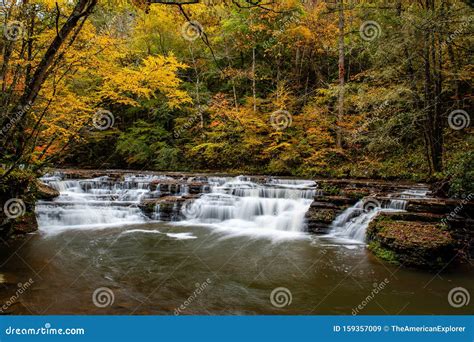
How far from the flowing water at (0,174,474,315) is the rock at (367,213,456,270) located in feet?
0.85

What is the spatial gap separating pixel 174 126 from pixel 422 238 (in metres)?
17.2

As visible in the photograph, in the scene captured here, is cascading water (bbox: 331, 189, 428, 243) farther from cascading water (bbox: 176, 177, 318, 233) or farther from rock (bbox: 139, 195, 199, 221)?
rock (bbox: 139, 195, 199, 221)

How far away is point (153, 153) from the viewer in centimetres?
2047

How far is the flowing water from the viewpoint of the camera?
5.07m

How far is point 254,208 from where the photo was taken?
11250mm

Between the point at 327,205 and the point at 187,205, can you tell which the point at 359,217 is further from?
the point at 187,205

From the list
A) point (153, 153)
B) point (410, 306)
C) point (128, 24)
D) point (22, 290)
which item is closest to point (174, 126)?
point (153, 153)

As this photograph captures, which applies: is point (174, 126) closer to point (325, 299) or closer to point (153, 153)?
point (153, 153)

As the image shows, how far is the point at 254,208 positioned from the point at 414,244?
5388 millimetres

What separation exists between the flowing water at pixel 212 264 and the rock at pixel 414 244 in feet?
0.85

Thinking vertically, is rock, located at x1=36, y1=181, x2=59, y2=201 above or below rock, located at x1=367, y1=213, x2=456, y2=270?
above

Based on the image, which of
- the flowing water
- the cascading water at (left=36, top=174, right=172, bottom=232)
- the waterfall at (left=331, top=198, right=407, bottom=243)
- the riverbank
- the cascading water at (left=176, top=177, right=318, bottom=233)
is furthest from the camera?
the cascading water at (left=36, top=174, right=172, bottom=232)

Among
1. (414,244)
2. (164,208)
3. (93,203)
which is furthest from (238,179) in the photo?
(414,244)

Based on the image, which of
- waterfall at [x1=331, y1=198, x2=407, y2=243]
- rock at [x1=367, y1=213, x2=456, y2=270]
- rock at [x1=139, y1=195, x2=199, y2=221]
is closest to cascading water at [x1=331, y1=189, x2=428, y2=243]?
waterfall at [x1=331, y1=198, x2=407, y2=243]
